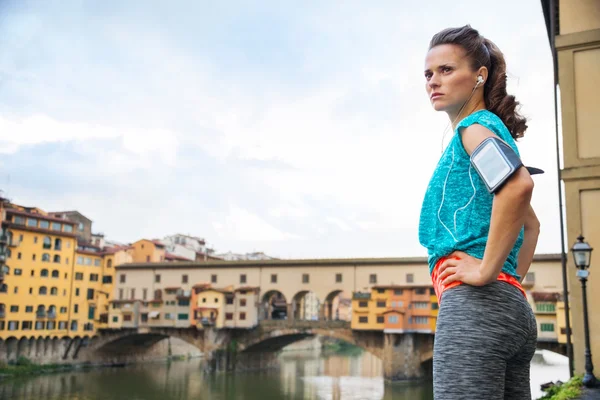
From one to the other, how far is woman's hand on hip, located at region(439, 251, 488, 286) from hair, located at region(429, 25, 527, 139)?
483 millimetres

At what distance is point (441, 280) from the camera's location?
61.5 inches

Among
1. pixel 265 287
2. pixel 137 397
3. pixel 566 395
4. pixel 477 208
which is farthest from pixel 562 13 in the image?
pixel 265 287

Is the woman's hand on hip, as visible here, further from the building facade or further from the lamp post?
the building facade

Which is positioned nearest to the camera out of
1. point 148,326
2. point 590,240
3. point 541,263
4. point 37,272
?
point 590,240

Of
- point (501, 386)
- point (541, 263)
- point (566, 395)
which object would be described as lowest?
point (566, 395)

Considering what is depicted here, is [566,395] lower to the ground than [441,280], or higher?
lower

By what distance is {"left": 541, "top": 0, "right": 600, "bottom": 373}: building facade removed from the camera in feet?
24.4

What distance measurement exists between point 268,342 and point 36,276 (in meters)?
15.8

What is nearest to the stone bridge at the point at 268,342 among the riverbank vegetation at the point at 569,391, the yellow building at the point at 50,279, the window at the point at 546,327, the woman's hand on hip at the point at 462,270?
the yellow building at the point at 50,279

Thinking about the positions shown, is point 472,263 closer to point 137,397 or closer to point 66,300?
point 137,397

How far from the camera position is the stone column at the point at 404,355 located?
32.2 meters

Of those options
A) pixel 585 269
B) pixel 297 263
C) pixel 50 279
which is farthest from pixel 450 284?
pixel 50 279

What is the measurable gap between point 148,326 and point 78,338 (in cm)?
484

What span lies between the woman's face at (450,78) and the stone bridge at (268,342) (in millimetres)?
31820
